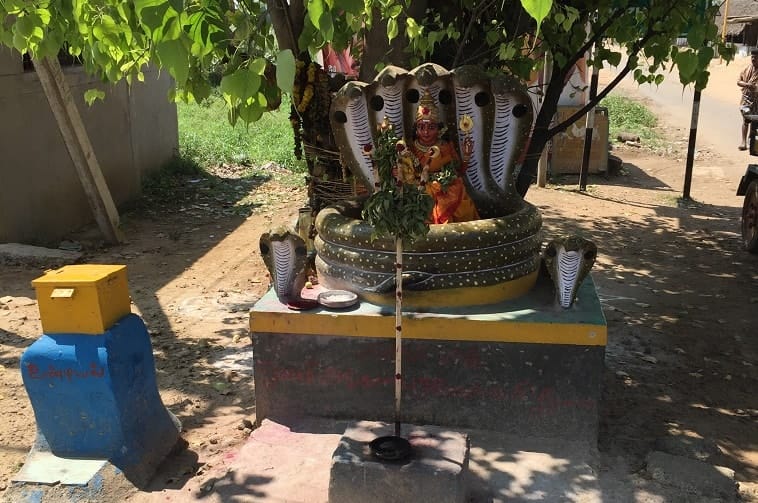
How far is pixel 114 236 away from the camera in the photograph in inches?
347

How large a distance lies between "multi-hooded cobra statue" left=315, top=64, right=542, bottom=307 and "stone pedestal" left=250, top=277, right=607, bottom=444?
0.15m

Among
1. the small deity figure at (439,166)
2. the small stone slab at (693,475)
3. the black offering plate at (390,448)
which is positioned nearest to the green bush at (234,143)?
the small deity figure at (439,166)

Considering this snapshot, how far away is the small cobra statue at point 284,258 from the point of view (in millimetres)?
4258

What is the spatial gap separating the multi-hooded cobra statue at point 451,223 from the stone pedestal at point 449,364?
0.49 ft

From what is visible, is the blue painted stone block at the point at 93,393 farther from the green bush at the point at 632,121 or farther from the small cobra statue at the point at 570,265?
the green bush at the point at 632,121

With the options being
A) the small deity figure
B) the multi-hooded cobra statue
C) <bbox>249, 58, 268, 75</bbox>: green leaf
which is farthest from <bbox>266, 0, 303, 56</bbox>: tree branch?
<bbox>249, 58, 268, 75</bbox>: green leaf

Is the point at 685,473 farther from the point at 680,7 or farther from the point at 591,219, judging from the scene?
the point at 591,219

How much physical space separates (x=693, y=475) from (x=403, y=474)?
1.60m

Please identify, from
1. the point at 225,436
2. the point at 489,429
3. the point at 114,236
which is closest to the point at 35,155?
the point at 114,236

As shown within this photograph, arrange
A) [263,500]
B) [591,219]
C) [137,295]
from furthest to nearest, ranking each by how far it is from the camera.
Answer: [591,219] → [137,295] → [263,500]

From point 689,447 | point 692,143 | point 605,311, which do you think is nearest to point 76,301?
point 689,447

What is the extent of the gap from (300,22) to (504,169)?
5.78 ft

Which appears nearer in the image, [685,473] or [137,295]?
[685,473]

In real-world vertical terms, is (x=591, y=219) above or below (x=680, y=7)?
below
